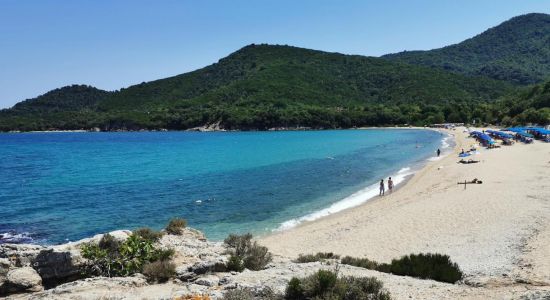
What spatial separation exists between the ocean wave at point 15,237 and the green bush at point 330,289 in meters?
16.9

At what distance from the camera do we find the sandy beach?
962cm

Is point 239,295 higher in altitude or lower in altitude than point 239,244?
higher

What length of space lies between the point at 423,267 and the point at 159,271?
262 inches

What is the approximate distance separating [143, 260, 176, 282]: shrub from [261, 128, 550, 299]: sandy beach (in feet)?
16.6

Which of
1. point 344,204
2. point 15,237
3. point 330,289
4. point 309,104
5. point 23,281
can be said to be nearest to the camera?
point 330,289

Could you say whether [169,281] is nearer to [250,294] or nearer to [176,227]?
[250,294]

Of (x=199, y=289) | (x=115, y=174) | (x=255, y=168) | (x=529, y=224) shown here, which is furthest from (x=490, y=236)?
(x=115, y=174)

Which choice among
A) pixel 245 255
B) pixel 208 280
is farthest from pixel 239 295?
pixel 245 255

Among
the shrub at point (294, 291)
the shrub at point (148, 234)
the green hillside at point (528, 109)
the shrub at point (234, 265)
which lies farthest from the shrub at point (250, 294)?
the green hillside at point (528, 109)

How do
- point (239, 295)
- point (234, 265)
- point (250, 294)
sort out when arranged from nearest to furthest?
point (239, 295)
point (250, 294)
point (234, 265)

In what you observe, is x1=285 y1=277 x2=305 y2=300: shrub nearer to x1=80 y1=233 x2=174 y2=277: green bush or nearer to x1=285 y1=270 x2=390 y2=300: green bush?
x1=285 y1=270 x2=390 y2=300: green bush

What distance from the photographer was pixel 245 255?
1166 cm

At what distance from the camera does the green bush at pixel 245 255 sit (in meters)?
10.4

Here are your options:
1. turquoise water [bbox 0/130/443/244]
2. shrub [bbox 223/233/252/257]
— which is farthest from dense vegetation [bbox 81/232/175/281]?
turquoise water [bbox 0/130/443/244]
